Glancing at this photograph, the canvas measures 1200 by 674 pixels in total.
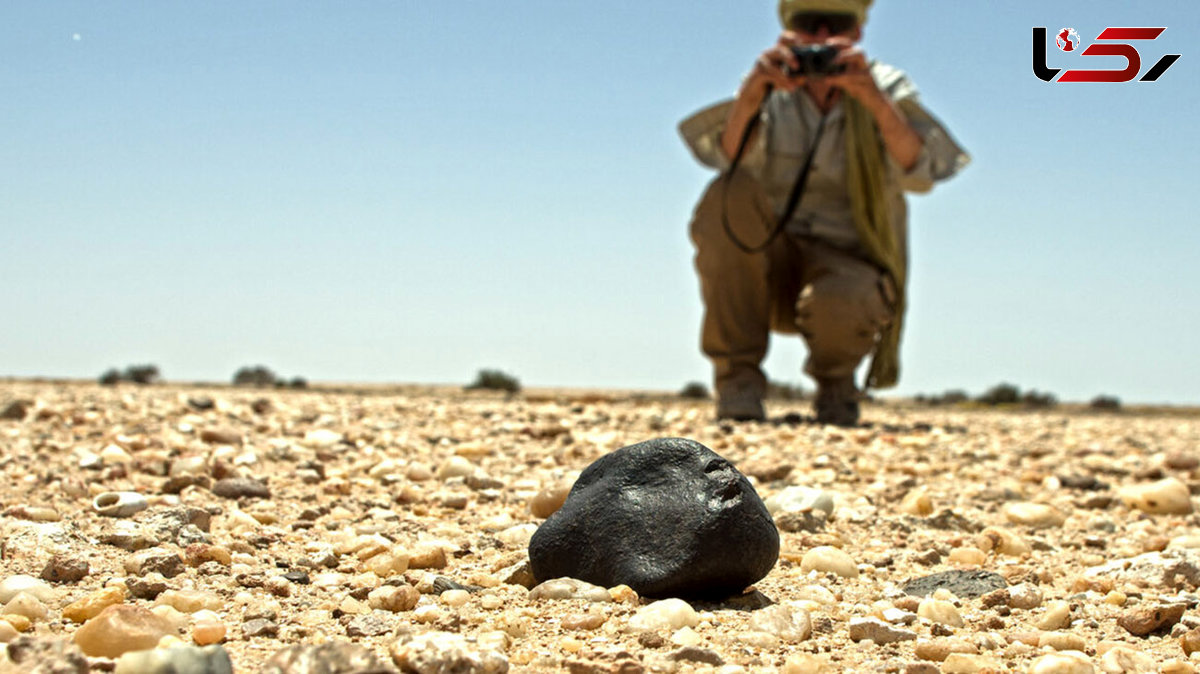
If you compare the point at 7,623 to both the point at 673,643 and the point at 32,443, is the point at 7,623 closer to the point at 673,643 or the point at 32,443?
the point at 673,643

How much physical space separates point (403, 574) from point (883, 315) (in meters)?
3.86

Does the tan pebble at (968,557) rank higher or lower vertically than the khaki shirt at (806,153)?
lower

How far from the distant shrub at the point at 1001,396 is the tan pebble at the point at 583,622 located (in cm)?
1193

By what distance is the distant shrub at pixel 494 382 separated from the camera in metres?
11.9

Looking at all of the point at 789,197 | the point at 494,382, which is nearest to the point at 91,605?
the point at 789,197

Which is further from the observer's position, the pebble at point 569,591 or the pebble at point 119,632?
the pebble at point 569,591

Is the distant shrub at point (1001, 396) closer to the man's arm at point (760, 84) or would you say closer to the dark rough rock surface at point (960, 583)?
the man's arm at point (760, 84)

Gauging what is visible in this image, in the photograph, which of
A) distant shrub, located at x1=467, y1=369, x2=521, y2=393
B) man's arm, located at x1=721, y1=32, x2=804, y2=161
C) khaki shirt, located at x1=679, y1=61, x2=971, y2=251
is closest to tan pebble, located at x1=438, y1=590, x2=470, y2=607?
man's arm, located at x1=721, y1=32, x2=804, y2=161

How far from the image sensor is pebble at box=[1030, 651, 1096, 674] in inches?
75.3

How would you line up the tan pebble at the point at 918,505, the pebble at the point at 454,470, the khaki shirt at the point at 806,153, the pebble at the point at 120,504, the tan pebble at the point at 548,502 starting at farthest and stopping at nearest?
the khaki shirt at the point at 806,153 → the pebble at the point at 454,470 → the tan pebble at the point at 918,505 → the tan pebble at the point at 548,502 → the pebble at the point at 120,504

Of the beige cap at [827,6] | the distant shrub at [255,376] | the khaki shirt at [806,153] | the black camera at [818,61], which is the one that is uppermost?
the beige cap at [827,6]

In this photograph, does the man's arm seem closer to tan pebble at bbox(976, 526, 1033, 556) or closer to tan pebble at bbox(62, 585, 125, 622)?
tan pebble at bbox(976, 526, 1033, 556)

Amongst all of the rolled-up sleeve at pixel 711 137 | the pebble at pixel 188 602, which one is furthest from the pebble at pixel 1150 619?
the rolled-up sleeve at pixel 711 137

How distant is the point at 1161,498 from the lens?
3.81m
